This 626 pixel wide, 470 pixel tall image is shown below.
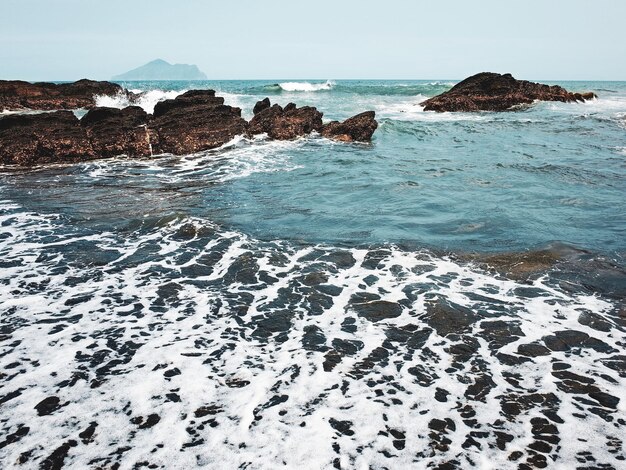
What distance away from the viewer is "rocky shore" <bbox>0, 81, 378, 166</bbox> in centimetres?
1334

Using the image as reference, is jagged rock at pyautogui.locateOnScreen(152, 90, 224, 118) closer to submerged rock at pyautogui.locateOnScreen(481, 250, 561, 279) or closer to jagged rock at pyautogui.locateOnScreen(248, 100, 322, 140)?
jagged rock at pyautogui.locateOnScreen(248, 100, 322, 140)

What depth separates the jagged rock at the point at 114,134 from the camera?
14109 mm

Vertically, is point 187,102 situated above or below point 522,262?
above

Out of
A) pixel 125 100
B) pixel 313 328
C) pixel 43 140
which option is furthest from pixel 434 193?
pixel 125 100

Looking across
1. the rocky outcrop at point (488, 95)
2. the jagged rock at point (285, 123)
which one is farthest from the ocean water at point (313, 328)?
the rocky outcrop at point (488, 95)

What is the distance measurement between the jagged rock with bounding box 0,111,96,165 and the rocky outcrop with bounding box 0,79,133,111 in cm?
1951

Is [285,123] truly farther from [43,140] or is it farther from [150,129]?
[43,140]

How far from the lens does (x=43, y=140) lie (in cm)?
1327

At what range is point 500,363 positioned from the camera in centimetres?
381

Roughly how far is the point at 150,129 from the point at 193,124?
158 cm

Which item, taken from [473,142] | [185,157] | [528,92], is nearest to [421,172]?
[473,142]

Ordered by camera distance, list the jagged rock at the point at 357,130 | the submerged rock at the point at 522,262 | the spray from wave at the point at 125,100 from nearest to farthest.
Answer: the submerged rock at the point at 522,262 < the jagged rock at the point at 357,130 < the spray from wave at the point at 125,100

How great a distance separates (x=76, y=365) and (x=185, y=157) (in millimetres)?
11690

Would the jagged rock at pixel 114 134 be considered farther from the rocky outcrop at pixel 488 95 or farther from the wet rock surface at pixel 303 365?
the rocky outcrop at pixel 488 95
